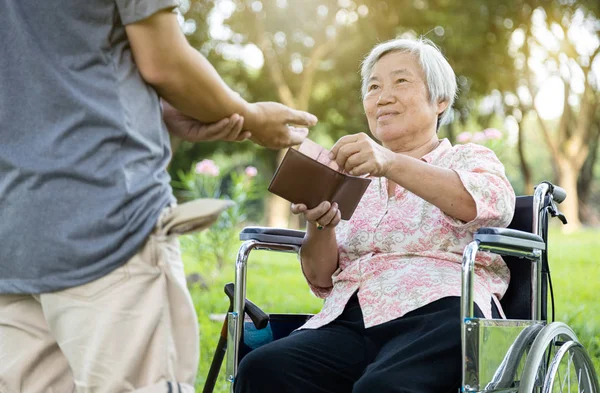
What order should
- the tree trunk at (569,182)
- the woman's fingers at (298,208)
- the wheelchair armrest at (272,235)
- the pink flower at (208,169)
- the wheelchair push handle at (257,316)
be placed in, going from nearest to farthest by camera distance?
the woman's fingers at (298,208)
the wheelchair push handle at (257,316)
the wheelchair armrest at (272,235)
the pink flower at (208,169)
the tree trunk at (569,182)

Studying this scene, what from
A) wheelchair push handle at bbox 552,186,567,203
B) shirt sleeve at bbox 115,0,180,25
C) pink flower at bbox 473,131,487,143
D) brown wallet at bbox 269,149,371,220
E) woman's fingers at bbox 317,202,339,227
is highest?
pink flower at bbox 473,131,487,143

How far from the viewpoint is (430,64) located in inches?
108

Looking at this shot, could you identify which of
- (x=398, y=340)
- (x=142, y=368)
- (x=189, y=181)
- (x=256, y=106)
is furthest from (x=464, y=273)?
(x=189, y=181)

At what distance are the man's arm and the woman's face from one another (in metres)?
1.06

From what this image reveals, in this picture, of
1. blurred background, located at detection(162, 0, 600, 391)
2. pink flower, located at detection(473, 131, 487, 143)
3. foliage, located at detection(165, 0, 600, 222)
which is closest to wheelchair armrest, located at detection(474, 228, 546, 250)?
pink flower, located at detection(473, 131, 487, 143)

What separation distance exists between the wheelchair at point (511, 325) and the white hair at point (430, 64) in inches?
17.4

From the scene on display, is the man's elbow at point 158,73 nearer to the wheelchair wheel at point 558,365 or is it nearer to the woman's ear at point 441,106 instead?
the wheelchair wheel at point 558,365

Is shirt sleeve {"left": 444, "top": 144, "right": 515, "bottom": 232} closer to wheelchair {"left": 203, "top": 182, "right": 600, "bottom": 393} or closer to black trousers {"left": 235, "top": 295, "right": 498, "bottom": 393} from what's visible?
wheelchair {"left": 203, "top": 182, "right": 600, "bottom": 393}

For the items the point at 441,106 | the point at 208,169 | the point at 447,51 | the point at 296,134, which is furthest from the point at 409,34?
the point at 296,134

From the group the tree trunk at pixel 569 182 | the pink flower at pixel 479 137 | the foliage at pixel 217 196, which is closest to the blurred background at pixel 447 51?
the tree trunk at pixel 569 182

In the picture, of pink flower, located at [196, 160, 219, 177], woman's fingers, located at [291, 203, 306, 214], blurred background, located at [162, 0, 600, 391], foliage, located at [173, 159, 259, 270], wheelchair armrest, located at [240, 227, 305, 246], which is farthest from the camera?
blurred background, located at [162, 0, 600, 391]

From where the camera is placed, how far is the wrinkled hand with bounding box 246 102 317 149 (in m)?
1.66

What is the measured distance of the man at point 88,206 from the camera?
54.3 inches

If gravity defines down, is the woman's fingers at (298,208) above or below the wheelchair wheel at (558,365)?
above
